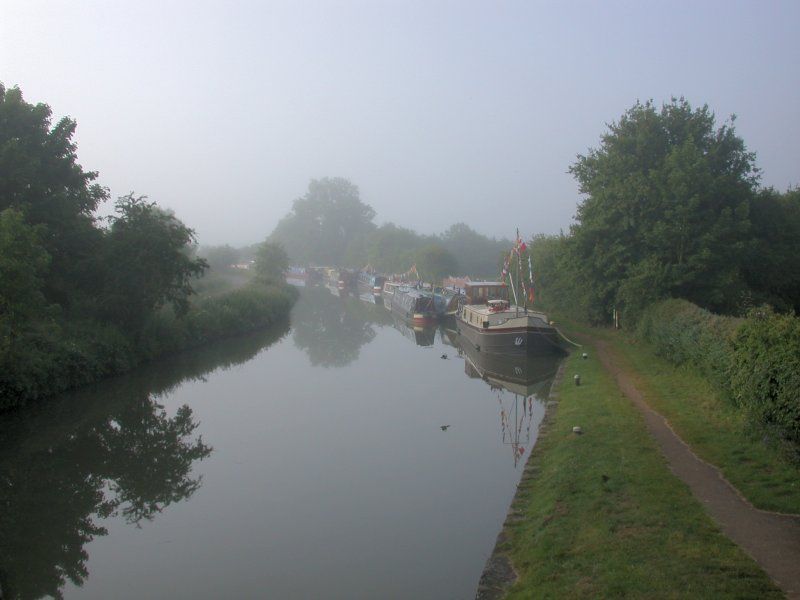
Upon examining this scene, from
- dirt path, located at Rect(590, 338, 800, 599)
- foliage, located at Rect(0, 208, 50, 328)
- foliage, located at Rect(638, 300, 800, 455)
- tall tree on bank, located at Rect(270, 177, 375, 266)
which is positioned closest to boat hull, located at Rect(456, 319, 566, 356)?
foliage, located at Rect(638, 300, 800, 455)

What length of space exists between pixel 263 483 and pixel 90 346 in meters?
10.9

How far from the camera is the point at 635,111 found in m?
26.8

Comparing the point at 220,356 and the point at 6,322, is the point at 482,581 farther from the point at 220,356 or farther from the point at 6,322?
the point at 220,356

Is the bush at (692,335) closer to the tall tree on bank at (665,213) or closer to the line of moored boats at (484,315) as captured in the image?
the tall tree on bank at (665,213)

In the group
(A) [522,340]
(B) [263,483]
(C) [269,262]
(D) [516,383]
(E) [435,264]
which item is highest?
(E) [435,264]

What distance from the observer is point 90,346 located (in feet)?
66.5

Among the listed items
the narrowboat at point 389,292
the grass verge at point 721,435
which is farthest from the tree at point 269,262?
the grass verge at point 721,435

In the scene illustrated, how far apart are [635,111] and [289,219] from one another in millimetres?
96073

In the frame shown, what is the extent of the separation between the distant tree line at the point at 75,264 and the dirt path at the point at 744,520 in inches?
552

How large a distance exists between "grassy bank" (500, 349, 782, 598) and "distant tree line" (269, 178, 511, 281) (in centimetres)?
7113

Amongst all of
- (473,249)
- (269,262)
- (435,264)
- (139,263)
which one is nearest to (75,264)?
(139,263)

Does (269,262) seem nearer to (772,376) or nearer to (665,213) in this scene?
(665,213)

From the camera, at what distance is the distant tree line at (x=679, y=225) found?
23078mm

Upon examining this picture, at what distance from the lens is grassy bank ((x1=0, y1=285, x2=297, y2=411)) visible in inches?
628
